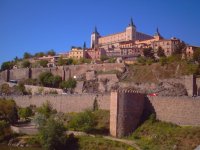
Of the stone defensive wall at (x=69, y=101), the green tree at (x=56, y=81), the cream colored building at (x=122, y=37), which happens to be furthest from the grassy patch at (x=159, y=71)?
the cream colored building at (x=122, y=37)

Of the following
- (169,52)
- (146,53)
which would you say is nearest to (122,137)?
(146,53)

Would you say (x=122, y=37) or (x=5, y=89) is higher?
(x=122, y=37)

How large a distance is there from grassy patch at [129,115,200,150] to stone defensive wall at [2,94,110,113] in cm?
745

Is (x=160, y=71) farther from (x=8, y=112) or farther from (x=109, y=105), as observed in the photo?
(x=8, y=112)

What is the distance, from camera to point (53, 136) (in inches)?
1369

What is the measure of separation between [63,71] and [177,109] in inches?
1457

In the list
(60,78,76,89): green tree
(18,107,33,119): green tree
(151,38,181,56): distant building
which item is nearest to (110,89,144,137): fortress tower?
(18,107,33,119): green tree

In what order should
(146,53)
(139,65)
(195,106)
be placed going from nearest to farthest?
(195,106)
(139,65)
(146,53)

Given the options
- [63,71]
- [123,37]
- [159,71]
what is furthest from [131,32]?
[159,71]

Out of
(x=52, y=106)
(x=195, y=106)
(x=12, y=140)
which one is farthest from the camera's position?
(x=52, y=106)

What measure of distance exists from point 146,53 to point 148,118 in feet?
111

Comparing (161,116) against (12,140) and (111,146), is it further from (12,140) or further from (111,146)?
(12,140)

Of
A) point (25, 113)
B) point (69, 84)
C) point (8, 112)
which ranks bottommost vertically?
point (25, 113)

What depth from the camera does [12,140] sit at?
132ft
